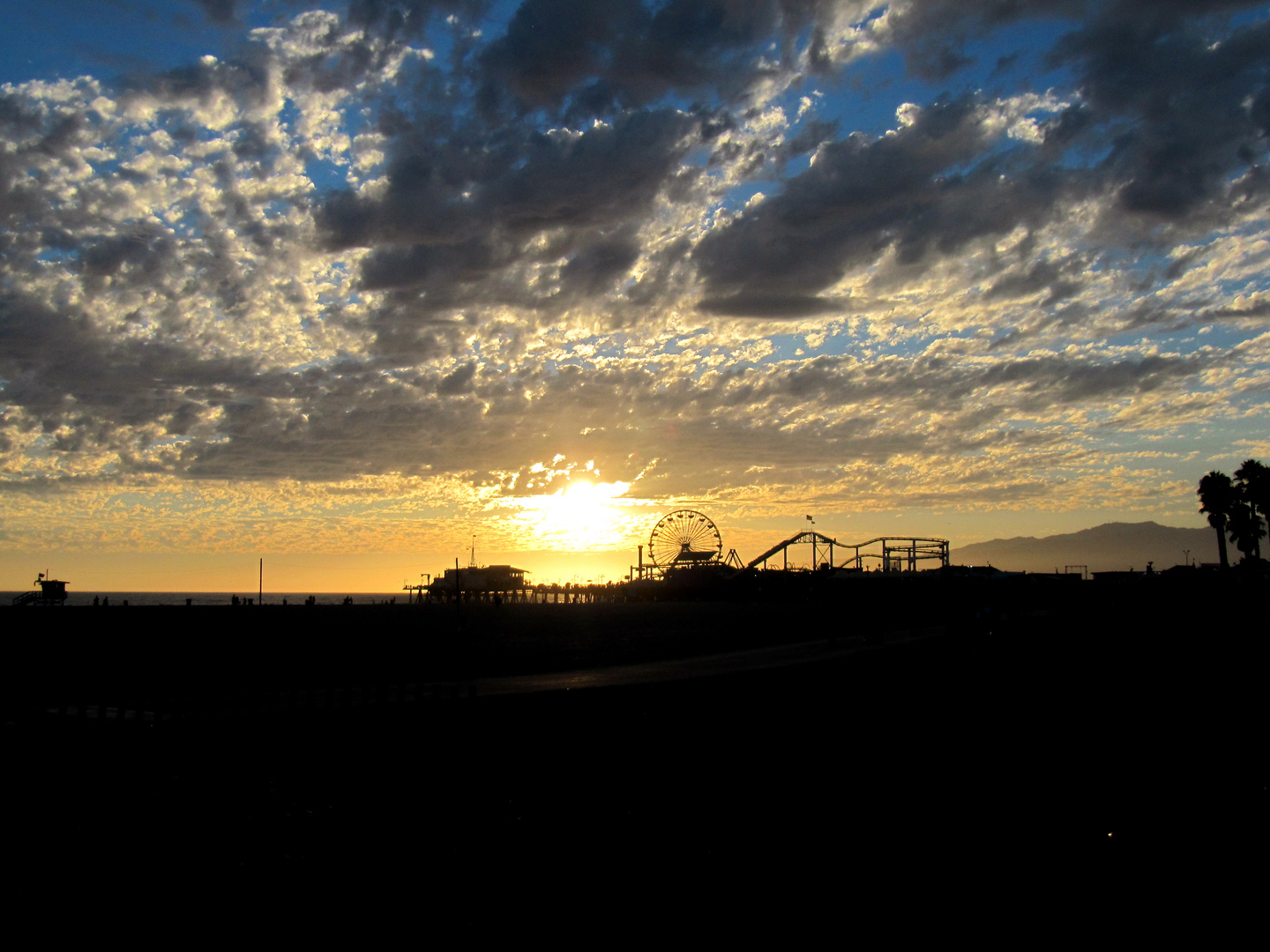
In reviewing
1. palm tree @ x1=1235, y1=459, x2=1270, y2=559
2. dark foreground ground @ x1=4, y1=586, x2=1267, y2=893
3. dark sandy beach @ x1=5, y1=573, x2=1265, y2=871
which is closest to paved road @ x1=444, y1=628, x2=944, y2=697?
dark sandy beach @ x1=5, y1=573, x2=1265, y2=871

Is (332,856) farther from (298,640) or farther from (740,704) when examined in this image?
(298,640)

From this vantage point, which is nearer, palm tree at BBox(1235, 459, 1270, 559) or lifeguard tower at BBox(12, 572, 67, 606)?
palm tree at BBox(1235, 459, 1270, 559)

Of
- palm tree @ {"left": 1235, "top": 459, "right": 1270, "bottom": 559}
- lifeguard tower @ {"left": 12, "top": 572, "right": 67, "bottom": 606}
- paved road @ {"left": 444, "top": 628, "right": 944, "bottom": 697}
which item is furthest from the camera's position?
lifeguard tower @ {"left": 12, "top": 572, "right": 67, "bottom": 606}

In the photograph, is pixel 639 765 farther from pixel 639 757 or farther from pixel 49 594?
pixel 49 594

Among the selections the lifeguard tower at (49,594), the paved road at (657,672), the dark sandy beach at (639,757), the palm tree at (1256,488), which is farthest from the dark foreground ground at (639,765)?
the lifeguard tower at (49,594)

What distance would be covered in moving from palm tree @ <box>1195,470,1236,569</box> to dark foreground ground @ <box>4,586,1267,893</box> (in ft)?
202

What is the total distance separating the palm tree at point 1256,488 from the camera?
78375 millimetres

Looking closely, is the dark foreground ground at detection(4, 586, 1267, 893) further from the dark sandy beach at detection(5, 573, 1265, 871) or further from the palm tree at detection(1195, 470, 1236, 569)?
the palm tree at detection(1195, 470, 1236, 569)

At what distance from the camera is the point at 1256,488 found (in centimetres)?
7906

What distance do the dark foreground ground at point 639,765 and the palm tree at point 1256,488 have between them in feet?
190

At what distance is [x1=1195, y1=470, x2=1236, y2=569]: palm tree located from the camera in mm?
83250

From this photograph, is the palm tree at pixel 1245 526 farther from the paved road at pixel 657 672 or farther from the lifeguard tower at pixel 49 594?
the lifeguard tower at pixel 49 594

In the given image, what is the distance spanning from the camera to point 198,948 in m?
7.98

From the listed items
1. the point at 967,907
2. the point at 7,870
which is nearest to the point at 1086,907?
the point at 967,907
